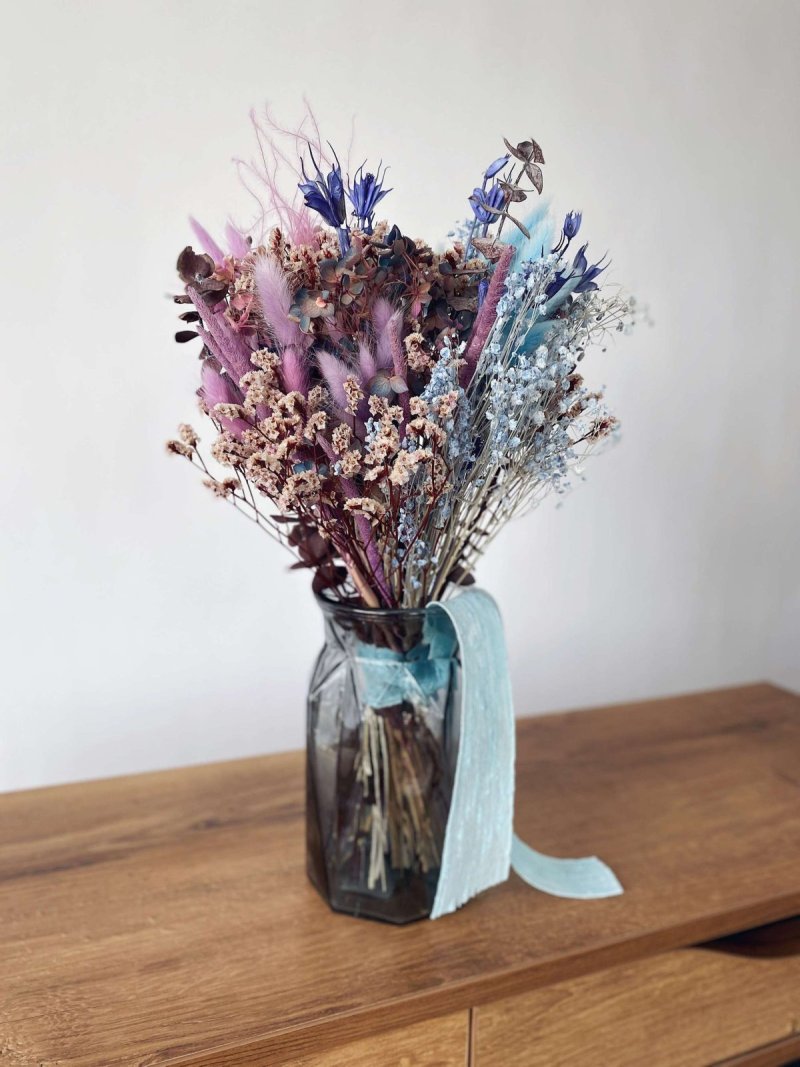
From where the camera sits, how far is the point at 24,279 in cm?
122

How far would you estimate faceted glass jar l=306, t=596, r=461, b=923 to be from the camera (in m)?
0.83

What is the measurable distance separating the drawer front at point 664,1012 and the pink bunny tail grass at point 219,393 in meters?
0.54

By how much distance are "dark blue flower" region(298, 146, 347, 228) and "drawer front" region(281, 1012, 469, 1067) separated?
0.65m

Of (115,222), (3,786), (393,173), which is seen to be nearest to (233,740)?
(3,786)

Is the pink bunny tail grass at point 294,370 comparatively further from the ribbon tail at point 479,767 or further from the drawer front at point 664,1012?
the drawer front at point 664,1012

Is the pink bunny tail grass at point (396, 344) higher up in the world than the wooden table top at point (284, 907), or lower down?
higher up

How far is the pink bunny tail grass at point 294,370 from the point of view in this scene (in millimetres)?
706

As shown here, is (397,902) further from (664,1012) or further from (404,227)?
(404,227)

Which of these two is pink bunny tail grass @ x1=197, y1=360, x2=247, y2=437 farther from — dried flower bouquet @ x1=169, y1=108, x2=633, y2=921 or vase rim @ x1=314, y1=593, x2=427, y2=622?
vase rim @ x1=314, y1=593, x2=427, y2=622

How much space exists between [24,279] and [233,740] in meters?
0.75

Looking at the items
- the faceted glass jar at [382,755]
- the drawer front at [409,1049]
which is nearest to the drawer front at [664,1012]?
the drawer front at [409,1049]

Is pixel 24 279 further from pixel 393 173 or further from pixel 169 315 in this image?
pixel 393 173

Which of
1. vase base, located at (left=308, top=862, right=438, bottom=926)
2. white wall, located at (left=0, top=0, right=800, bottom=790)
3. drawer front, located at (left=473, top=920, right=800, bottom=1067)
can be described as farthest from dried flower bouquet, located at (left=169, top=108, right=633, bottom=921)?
white wall, located at (left=0, top=0, right=800, bottom=790)

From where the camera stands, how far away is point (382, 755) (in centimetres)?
84
